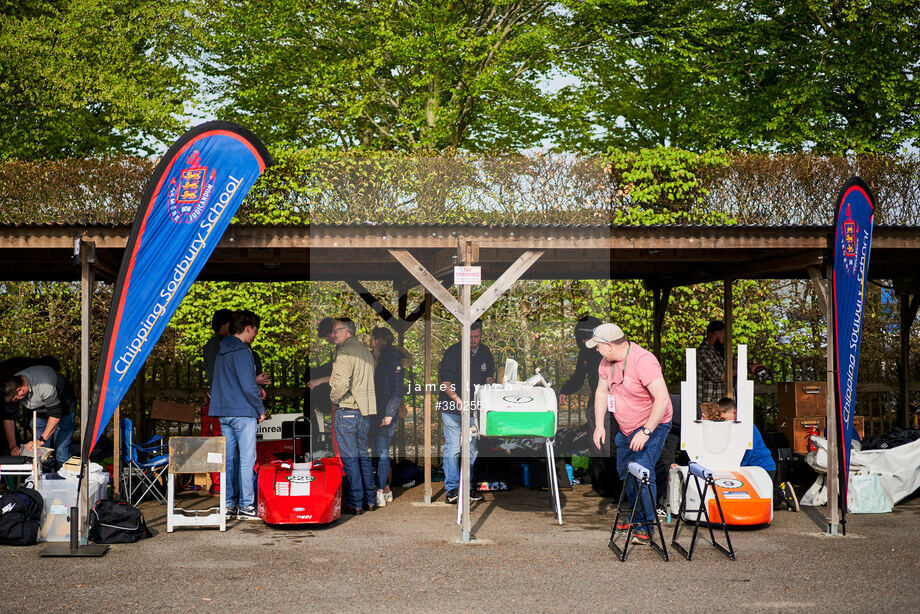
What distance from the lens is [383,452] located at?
29.8 feet

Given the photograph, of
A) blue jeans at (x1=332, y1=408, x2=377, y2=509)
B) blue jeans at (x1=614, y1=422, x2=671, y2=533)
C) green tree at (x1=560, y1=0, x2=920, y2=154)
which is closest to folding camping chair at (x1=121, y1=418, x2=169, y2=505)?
blue jeans at (x1=332, y1=408, x2=377, y2=509)

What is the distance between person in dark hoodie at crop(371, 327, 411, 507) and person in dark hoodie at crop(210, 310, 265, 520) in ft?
4.31

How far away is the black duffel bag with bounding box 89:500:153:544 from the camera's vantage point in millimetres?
7246

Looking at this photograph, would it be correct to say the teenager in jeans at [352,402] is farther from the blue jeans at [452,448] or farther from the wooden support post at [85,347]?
the wooden support post at [85,347]

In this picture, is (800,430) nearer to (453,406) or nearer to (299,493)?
(453,406)

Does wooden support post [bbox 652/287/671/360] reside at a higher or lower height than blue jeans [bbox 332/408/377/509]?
higher

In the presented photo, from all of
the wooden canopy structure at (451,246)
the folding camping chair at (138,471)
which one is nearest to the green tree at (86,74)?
the wooden canopy structure at (451,246)

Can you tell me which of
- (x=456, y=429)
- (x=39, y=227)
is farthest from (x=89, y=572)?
(x=456, y=429)

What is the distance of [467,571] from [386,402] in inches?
119

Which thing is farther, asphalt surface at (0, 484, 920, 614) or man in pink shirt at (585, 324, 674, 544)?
man in pink shirt at (585, 324, 674, 544)

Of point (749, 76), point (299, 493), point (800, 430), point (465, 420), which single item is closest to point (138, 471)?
point (299, 493)

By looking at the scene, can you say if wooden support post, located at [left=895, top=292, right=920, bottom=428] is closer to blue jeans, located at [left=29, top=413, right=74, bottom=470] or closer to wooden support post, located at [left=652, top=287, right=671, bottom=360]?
wooden support post, located at [left=652, top=287, right=671, bottom=360]

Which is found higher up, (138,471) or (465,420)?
(465,420)

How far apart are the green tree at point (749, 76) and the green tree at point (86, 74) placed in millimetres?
7319
